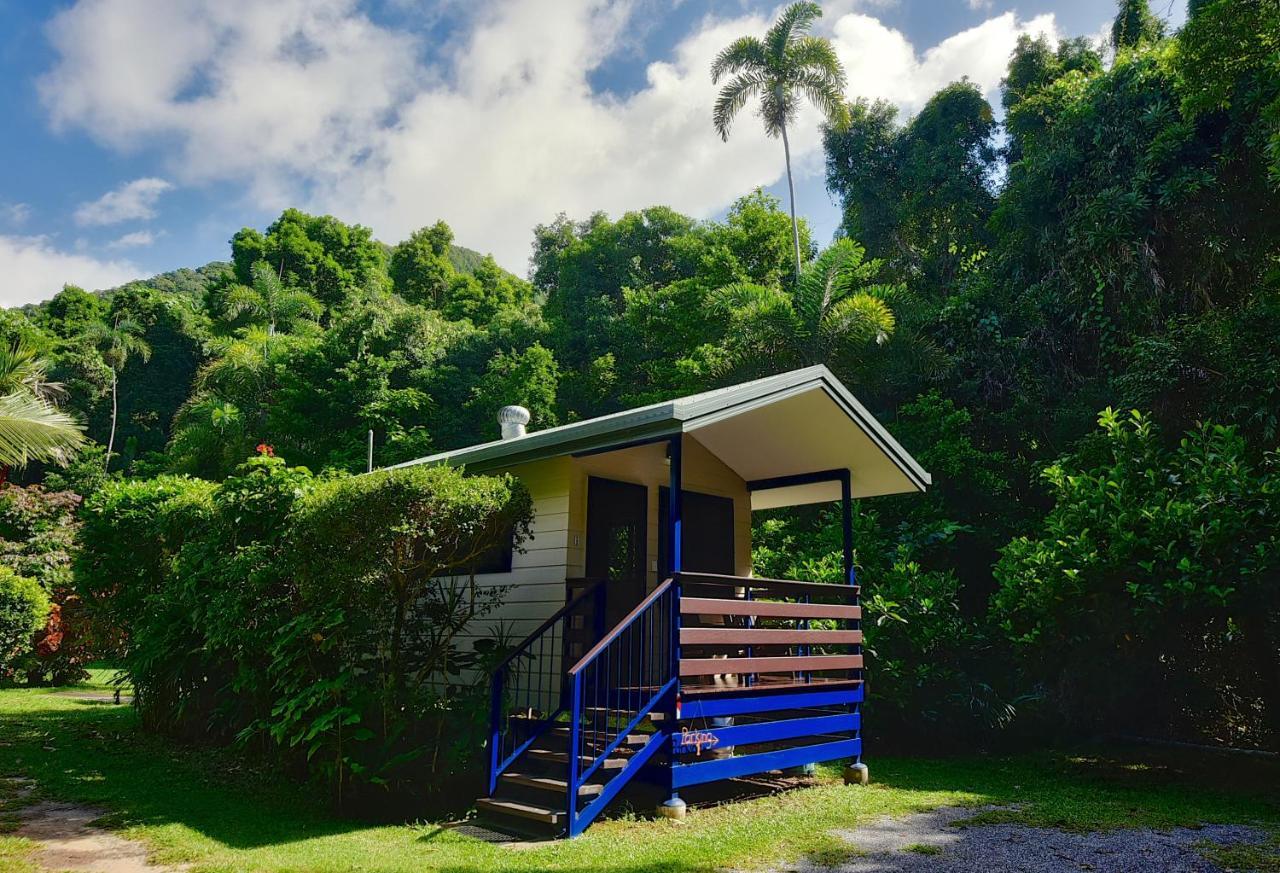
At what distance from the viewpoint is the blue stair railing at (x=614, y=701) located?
18.2 feet

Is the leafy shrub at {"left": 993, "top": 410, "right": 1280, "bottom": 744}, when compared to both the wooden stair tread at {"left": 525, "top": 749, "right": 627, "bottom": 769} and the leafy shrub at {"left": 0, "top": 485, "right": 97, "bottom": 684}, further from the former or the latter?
the leafy shrub at {"left": 0, "top": 485, "right": 97, "bottom": 684}

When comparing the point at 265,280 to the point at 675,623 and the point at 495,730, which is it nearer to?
the point at 495,730

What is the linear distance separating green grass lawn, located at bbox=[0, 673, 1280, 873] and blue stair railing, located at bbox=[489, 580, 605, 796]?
97cm

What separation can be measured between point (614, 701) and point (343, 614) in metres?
2.46

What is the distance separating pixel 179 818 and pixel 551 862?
3.04 metres

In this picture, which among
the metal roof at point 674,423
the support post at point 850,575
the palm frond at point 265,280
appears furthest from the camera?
the palm frond at point 265,280

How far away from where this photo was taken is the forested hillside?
943cm

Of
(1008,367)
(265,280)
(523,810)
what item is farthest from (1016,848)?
(265,280)

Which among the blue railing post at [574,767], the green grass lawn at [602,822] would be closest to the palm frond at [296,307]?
the green grass lawn at [602,822]

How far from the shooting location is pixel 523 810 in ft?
18.7

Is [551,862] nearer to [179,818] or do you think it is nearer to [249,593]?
[179,818]

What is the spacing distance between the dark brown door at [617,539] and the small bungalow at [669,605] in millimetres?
20

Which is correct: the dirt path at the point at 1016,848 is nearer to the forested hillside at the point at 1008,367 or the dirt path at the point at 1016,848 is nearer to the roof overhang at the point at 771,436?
the roof overhang at the point at 771,436

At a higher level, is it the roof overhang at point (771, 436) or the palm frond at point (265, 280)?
the palm frond at point (265, 280)
